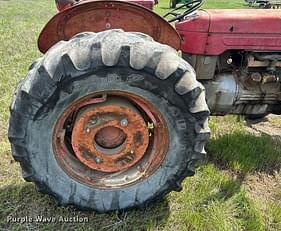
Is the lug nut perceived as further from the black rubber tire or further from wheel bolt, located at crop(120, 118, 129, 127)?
the black rubber tire

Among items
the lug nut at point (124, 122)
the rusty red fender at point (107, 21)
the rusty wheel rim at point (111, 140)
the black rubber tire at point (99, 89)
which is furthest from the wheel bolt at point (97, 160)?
the rusty red fender at point (107, 21)

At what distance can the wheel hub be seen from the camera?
2.53 meters

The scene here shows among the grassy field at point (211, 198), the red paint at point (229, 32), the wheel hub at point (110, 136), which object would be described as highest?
the red paint at point (229, 32)

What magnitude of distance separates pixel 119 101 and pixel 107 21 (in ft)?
2.13

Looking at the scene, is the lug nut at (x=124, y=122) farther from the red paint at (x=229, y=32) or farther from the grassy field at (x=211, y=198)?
the red paint at (x=229, y=32)

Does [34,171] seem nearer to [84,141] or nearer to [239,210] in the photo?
[84,141]

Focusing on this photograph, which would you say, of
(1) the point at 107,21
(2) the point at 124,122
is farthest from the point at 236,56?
(2) the point at 124,122

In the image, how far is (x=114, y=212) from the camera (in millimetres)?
2639

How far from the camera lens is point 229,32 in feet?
10.2

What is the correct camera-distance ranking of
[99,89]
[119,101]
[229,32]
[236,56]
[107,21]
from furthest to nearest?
[236,56] → [229,32] → [107,21] → [119,101] → [99,89]

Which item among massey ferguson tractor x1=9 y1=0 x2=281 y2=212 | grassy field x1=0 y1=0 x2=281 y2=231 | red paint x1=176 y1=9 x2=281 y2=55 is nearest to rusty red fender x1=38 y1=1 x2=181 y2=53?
massey ferguson tractor x1=9 y1=0 x2=281 y2=212

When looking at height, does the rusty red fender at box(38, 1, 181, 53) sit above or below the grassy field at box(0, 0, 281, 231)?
above

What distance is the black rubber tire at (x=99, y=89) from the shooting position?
7.41ft

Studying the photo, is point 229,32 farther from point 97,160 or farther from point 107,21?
point 97,160
